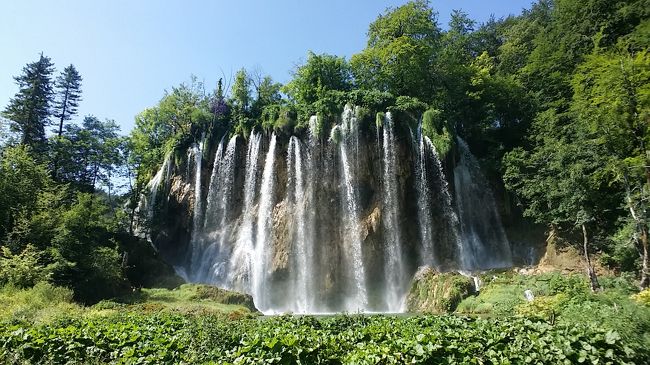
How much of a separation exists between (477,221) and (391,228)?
24.8ft

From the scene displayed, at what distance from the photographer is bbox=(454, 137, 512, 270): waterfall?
30578 millimetres

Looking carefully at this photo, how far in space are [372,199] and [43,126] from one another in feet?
112

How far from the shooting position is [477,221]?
32.6 metres

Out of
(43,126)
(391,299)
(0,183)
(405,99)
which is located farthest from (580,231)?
(43,126)

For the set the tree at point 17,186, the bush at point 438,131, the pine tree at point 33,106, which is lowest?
the tree at point 17,186

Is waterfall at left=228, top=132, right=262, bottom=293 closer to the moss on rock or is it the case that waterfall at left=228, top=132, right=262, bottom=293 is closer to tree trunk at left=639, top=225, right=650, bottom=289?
A: the moss on rock

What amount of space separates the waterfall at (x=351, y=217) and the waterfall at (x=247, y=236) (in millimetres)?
6912

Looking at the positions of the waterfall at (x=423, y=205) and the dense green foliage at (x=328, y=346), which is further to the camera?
the waterfall at (x=423, y=205)

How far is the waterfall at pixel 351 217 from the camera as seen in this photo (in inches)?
1114

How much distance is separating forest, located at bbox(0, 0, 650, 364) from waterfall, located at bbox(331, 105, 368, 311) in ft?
3.42

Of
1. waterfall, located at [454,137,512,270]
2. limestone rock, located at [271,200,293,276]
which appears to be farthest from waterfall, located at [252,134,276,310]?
waterfall, located at [454,137,512,270]

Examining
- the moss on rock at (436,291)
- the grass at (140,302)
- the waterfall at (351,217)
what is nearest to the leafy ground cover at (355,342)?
the grass at (140,302)

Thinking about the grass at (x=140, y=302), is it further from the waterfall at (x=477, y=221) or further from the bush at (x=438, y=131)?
the bush at (x=438, y=131)

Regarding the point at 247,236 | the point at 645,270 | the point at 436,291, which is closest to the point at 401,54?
the point at 247,236
